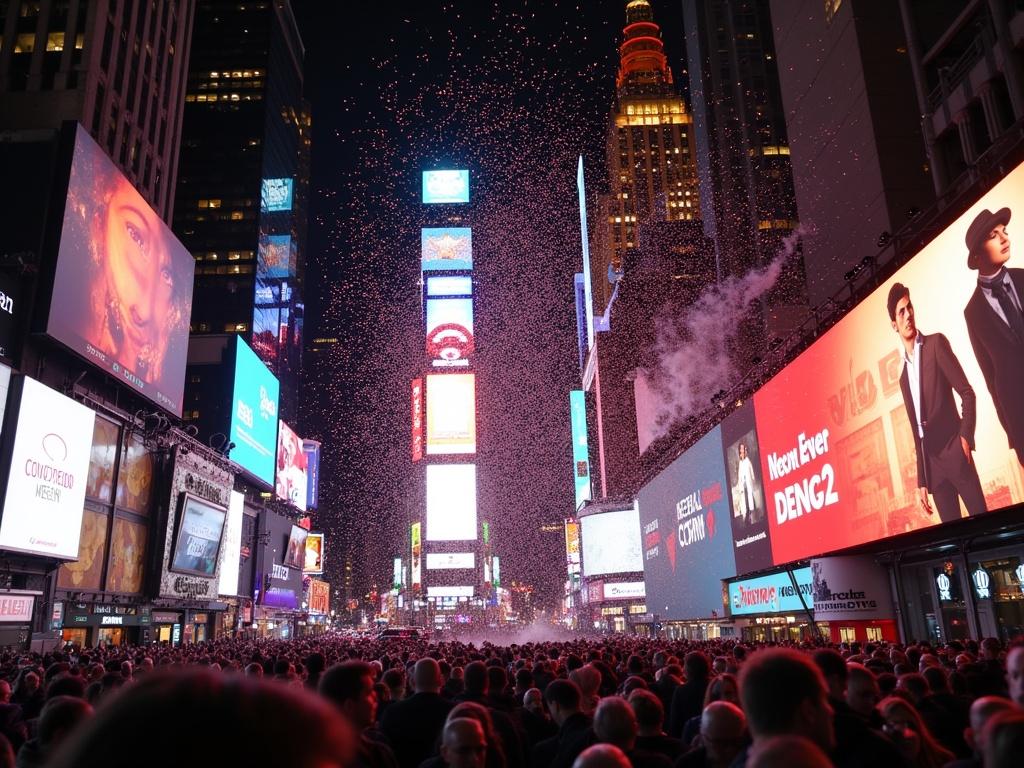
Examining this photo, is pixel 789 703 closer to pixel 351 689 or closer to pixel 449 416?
pixel 351 689

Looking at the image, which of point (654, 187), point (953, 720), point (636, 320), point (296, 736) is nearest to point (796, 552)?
point (953, 720)

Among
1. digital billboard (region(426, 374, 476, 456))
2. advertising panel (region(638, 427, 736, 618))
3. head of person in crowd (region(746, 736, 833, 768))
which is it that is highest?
digital billboard (region(426, 374, 476, 456))

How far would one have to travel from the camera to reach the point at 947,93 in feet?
90.6

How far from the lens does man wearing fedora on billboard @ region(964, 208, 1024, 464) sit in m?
14.8

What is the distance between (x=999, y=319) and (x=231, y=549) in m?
50.4

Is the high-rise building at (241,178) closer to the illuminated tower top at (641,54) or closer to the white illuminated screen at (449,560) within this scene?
the white illuminated screen at (449,560)

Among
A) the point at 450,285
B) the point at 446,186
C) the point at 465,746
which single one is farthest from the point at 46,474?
the point at 446,186

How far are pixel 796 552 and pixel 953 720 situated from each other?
21.6m

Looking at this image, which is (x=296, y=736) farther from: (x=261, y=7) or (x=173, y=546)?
(x=261, y=7)

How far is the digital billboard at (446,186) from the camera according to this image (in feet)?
413

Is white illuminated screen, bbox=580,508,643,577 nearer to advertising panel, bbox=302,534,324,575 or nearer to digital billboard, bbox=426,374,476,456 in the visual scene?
digital billboard, bbox=426,374,476,456

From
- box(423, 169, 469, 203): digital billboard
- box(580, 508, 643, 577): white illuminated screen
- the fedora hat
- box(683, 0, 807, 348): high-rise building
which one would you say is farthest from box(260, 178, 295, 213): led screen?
the fedora hat

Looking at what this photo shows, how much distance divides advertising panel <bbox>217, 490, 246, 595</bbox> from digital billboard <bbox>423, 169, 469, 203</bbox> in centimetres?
8021

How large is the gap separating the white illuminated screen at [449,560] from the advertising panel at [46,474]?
8351 cm
